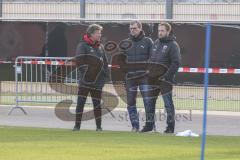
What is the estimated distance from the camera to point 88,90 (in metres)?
13.6

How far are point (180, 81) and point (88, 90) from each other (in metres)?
5.07

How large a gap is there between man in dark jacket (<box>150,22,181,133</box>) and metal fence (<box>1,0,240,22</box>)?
30.6 feet

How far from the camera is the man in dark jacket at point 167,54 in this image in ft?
43.0

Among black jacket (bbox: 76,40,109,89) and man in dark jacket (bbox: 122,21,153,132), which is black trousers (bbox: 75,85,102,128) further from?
man in dark jacket (bbox: 122,21,153,132)

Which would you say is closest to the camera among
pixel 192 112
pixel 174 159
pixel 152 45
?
pixel 174 159

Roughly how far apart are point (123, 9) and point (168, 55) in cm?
1334

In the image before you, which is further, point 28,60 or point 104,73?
point 28,60

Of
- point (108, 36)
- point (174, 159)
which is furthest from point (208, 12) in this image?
point (174, 159)

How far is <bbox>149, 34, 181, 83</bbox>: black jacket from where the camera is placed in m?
13.1

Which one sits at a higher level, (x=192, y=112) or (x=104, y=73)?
(x=104, y=73)

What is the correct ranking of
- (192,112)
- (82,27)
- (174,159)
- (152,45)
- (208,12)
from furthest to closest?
(208,12)
(82,27)
(192,112)
(152,45)
(174,159)

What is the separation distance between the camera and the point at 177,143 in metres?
12.0

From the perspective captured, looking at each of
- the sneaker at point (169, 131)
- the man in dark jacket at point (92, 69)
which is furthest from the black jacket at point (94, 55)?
the sneaker at point (169, 131)

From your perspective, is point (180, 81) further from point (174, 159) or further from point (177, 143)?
point (174, 159)
